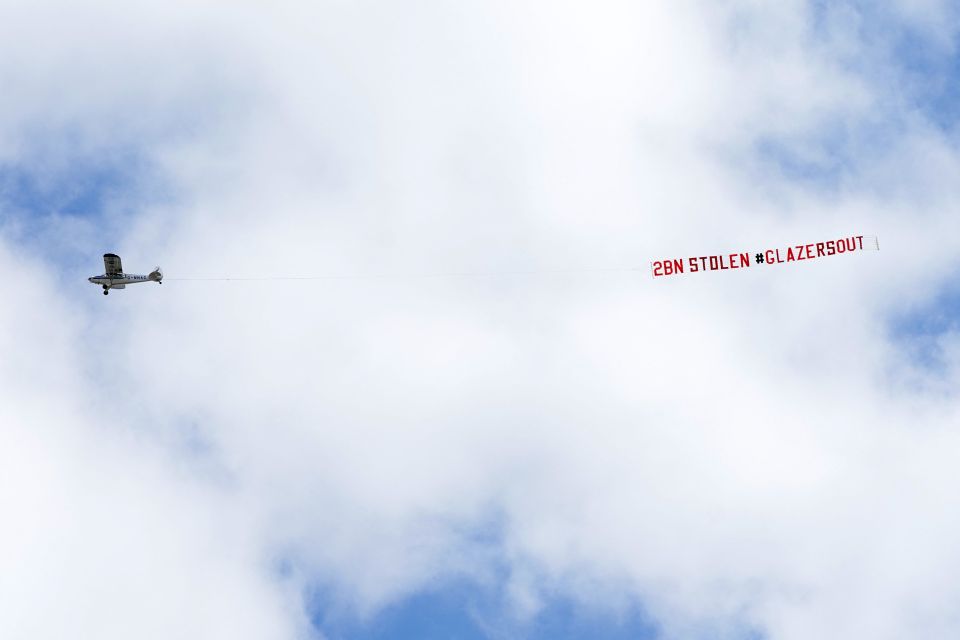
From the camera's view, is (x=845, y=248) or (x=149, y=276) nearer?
(x=845, y=248)

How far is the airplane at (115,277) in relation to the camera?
169 m

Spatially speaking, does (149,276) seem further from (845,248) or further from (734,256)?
(845,248)

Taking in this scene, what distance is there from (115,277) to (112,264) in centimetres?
266

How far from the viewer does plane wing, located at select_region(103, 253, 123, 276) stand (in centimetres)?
16800

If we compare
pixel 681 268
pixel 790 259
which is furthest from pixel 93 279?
pixel 790 259

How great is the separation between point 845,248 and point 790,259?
7960mm

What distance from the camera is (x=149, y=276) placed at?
17425cm

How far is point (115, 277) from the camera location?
171 meters

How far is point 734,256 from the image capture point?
15150 cm

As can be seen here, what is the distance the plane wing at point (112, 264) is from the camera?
168000 mm

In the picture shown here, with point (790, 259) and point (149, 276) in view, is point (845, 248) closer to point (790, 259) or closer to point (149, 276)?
point (790, 259)

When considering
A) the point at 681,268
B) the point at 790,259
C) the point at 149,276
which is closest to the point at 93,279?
the point at 149,276

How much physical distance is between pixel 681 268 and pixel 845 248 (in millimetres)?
22123

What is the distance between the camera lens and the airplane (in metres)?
169
